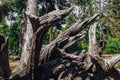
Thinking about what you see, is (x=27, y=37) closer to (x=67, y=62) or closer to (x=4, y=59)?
Result: (x=67, y=62)

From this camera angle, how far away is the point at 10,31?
158 ft

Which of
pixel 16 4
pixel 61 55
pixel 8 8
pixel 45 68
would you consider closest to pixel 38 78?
pixel 45 68

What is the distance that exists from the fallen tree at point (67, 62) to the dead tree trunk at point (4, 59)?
312 mm

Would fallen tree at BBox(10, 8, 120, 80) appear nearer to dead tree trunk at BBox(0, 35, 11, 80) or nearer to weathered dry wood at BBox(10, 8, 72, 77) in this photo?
weathered dry wood at BBox(10, 8, 72, 77)

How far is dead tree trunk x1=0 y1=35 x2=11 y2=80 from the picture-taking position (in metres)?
8.96

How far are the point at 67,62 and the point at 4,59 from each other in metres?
2.24

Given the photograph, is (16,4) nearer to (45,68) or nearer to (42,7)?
(42,7)

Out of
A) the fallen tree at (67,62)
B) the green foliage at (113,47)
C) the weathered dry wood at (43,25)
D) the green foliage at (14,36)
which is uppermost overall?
the weathered dry wood at (43,25)

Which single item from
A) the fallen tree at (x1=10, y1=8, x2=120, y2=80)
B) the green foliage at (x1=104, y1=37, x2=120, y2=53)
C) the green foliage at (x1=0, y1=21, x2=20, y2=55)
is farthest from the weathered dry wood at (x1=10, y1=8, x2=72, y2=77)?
the green foliage at (x1=104, y1=37, x2=120, y2=53)

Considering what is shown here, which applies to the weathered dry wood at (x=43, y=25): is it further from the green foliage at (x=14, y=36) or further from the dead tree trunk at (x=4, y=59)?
the green foliage at (x=14, y=36)

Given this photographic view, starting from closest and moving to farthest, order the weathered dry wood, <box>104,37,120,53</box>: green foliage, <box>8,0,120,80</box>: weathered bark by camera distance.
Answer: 1. the weathered dry wood
2. <box>8,0,120,80</box>: weathered bark
3. <box>104,37,120,53</box>: green foliage

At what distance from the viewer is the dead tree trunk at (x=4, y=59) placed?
896 cm

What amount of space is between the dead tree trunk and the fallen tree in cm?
31

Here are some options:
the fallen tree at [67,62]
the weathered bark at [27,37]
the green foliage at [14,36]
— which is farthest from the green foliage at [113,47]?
the fallen tree at [67,62]
